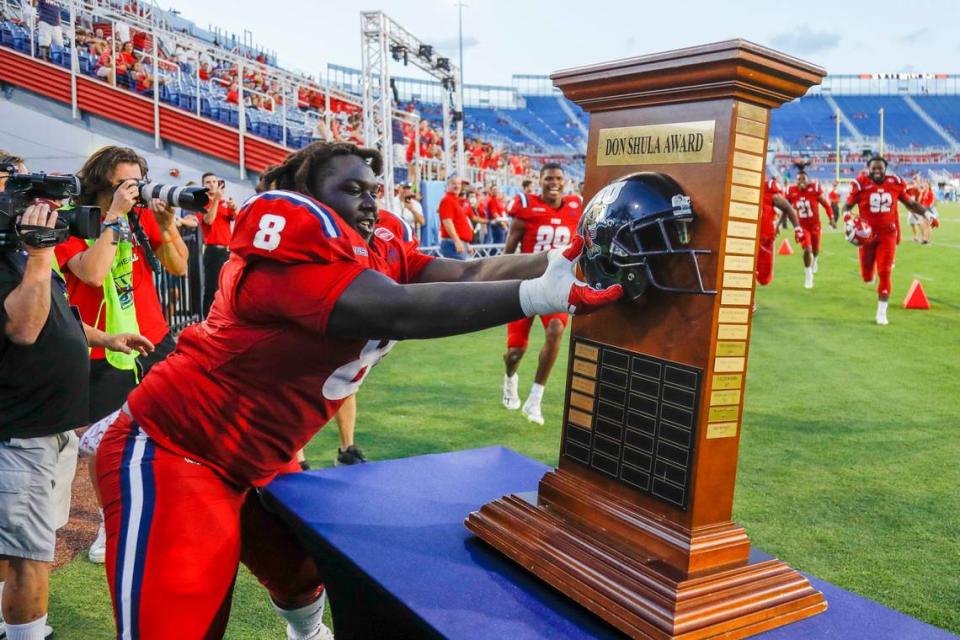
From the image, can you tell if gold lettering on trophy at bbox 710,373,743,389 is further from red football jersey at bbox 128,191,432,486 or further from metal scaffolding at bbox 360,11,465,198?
metal scaffolding at bbox 360,11,465,198

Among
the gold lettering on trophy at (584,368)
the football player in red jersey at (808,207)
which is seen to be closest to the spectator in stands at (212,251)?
the gold lettering on trophy at (584,368)

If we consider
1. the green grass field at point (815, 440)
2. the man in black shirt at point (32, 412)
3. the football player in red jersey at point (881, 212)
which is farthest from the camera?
the football player in red jersey at point (881, 212)

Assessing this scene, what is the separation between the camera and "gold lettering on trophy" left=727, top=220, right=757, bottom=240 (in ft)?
4.23

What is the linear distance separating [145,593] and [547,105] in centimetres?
6443

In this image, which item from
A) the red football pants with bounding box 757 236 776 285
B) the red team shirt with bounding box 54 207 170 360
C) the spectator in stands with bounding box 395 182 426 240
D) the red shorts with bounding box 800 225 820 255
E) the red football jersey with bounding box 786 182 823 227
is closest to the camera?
the red team shirt with bounding box 54 207 170 360

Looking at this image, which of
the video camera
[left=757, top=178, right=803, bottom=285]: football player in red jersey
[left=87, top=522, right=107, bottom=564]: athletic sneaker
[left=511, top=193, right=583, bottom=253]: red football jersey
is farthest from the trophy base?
[left=757, top=178, right=803, bottom=285]: football player in red jersey

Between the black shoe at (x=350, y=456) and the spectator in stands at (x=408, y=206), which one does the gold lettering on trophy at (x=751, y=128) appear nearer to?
the black shoe at (x=350, y=456)

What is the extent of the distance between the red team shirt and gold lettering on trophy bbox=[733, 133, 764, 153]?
2770 millimetres

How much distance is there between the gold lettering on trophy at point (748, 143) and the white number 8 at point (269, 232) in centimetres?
79

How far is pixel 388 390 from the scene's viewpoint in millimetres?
6379

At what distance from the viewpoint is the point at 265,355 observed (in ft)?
5.32

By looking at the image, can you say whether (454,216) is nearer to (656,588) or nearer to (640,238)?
(640,238)

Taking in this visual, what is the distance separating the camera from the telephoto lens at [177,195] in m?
2.61

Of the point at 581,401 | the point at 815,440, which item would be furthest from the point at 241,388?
the point at 815,440
